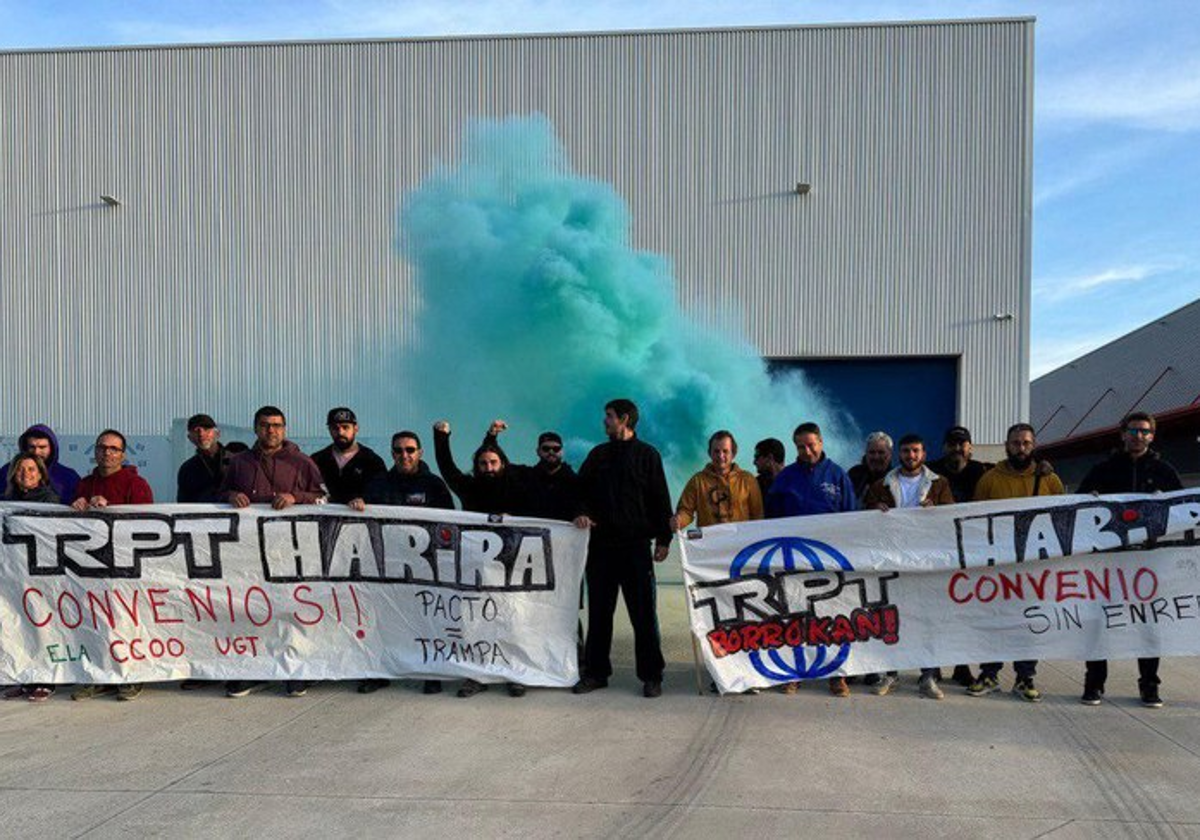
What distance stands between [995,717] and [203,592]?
16.1 ft

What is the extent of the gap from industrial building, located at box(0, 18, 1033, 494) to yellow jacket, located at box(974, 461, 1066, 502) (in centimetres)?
1004

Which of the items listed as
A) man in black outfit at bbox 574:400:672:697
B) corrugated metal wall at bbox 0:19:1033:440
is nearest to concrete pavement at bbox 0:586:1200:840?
man in black outfit at bbox 574:400:672:697

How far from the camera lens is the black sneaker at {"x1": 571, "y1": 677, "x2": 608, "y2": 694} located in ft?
19.1

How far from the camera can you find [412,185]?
16.2 metres

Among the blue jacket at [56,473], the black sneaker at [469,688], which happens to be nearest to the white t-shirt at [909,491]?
the black sneaker at [469,688]

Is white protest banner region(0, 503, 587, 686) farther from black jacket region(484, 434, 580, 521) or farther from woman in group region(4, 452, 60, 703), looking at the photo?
black jacket region(484, 434, 580, 521)

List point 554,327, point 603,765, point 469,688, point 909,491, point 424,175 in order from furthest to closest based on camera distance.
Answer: point 424,175 → point 554,327 → point 909,491 → point 469,688 → point 603,765

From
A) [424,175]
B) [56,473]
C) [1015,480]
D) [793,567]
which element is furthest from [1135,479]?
[424,175]

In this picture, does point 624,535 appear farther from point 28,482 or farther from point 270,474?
point 28,482

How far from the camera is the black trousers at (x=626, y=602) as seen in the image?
583 centimetres

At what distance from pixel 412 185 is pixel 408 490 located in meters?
11.2

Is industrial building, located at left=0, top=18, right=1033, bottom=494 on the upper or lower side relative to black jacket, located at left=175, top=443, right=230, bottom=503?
upper

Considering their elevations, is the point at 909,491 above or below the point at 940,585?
above

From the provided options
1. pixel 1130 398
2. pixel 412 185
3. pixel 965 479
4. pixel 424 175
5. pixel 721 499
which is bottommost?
pixel 721 499
